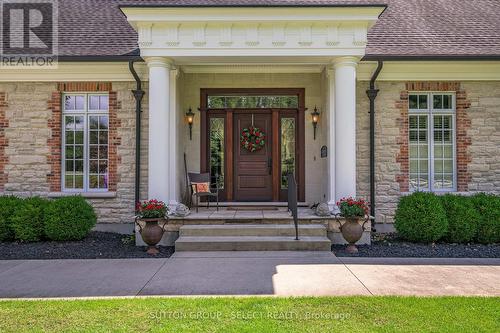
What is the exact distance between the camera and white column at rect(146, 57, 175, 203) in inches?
294

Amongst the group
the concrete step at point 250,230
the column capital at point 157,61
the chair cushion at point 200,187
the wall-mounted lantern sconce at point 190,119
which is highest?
the column capital at point 157,61

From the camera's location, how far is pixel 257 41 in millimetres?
7445

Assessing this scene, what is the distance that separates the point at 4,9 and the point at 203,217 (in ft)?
26.2

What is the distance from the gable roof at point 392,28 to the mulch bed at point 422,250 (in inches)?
152

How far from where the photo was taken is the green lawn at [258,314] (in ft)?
11.6

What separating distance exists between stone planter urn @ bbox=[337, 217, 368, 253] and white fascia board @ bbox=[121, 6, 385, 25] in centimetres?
374

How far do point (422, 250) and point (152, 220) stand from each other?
480 centimetres

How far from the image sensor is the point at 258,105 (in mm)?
9914

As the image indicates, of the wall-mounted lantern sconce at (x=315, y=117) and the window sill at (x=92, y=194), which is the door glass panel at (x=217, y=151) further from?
the window sill at (x=92, y=194)

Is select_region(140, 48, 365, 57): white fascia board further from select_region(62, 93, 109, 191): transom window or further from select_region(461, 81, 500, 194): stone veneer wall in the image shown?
select_region(461, 81, 500, 194): stone veneer wall

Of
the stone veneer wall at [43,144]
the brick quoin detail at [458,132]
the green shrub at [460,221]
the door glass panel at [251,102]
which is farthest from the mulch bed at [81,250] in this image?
the brick quoin detail at [458,132]

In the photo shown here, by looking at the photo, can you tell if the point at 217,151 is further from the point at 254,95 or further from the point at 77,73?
the point at 77,73

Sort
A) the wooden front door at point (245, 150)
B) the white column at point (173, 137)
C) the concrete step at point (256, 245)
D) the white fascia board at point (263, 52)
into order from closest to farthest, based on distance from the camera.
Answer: the concrete step at point (256, 245), the white fascia board at point (263, 52), the white column at point (173, 137), the wooden front door at point (245, 150)

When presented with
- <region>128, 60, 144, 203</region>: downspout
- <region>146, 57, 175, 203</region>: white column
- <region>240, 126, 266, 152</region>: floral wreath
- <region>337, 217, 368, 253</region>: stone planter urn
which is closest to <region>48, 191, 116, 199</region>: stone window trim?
<region>128, 60, 144, 203</region>: downspout
